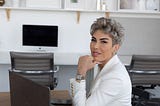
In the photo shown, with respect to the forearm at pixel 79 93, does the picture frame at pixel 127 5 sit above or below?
above

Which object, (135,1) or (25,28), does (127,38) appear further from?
(25,28)

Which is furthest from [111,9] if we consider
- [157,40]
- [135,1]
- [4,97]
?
[4,97]

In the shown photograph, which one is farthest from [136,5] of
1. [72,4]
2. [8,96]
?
[8,96]

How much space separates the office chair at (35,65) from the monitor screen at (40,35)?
2.82 ft

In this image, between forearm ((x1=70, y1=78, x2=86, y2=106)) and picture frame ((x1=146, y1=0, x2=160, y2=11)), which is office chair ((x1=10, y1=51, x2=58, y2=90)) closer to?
picture frame ((x1=146, y1=0, x2=160, y2=11))

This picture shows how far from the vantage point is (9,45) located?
4871 mm

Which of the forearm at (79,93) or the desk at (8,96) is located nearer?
the forearm at (79,93)

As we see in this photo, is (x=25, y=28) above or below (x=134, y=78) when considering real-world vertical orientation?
above

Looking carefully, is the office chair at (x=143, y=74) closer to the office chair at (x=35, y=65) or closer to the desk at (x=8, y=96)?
→ the office chair at (x=35, y=65)

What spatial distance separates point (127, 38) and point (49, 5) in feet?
4.52

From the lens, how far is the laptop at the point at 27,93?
93cm

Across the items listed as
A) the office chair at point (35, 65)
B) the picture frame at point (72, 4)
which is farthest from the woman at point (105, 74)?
the picture frame at point (72, 4)

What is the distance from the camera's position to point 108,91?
4.49 feet

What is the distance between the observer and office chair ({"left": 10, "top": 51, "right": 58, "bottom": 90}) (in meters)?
3.74
